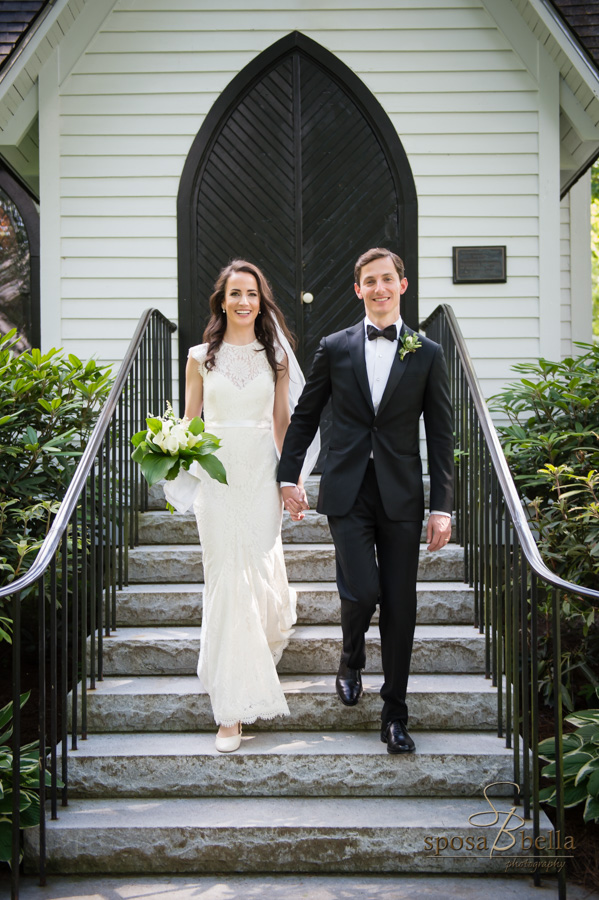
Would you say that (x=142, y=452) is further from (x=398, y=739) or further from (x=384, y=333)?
(x=398, y=739)

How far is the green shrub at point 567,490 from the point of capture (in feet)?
13.4

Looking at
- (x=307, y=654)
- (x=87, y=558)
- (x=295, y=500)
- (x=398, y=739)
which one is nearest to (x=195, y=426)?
(x=295, y=500)

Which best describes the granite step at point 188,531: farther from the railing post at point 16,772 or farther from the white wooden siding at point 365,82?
the railing post at point 16,772

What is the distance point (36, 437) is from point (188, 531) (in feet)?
3.49

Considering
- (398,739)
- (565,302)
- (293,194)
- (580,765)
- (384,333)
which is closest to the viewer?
(580,765)

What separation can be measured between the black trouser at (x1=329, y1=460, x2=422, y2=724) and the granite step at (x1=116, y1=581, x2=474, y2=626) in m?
0.87

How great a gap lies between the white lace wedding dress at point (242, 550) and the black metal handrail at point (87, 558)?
1.81ft

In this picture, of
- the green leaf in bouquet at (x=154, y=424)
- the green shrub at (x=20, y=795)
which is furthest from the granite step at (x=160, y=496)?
the green shrub at (x=20, y=795)

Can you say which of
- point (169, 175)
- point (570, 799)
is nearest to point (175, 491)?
point (570, 799)

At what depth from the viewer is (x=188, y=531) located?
5.02 meters

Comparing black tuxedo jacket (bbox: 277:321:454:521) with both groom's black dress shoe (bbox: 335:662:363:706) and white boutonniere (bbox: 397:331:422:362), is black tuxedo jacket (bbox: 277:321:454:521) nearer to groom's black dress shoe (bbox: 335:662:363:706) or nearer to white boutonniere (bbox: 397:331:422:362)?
white boutonniere (bbox: 397:331:422:362)

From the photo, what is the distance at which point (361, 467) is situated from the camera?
134 inches

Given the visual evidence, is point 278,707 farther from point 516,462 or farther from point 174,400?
point 174,400

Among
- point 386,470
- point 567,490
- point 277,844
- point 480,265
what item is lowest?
point 277,844
